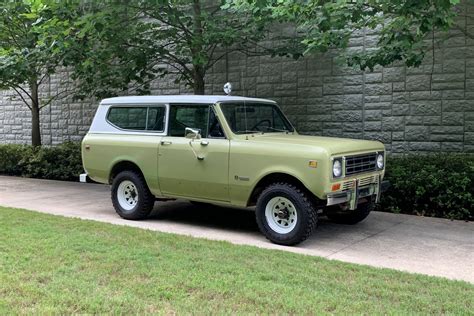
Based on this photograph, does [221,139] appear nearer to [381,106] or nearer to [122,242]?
[122,242]

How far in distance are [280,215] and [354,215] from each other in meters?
1.65

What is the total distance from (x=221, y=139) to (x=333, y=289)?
2.95m

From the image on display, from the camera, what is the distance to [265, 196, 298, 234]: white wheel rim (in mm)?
6211

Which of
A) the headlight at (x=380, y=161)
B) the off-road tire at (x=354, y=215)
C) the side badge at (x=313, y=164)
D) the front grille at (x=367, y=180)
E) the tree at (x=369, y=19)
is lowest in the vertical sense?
the off-road tire at (x=354, y=215)

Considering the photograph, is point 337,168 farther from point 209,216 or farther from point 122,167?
point 122,167

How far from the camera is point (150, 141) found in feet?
24.3

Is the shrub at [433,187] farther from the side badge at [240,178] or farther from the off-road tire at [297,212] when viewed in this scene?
the side badge at [240,178]

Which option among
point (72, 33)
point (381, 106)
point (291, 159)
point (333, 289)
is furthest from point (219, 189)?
point (381, 106)

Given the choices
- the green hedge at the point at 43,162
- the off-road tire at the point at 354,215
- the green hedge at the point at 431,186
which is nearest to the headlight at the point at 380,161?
the off-road tire at the point at 354,215

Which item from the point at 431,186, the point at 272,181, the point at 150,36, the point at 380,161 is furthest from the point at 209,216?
the point at 150,36

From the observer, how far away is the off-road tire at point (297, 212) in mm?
6012

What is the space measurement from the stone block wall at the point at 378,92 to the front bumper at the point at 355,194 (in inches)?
101

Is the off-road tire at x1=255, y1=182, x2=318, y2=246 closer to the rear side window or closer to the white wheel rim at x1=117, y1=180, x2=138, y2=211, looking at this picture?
the rear side window

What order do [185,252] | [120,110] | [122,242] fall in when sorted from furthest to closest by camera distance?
[120,110] < [122,242] < [185,252]
